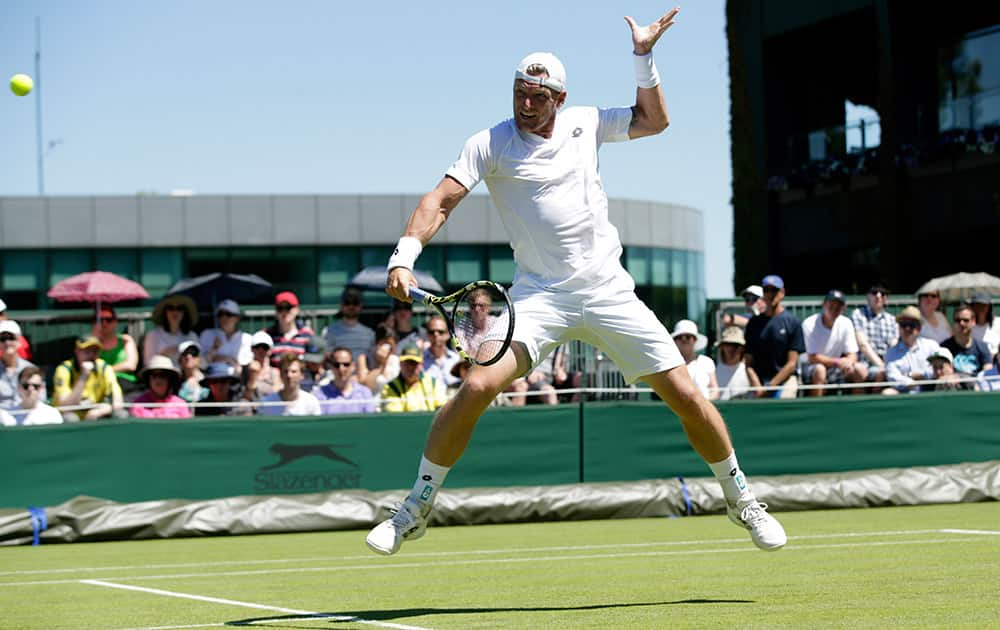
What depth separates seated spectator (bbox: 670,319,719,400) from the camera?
15391 mm

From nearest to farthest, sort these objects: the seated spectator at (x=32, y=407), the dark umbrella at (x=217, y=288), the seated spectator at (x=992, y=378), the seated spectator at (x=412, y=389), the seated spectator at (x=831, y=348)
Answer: the seated spectator at (x=32, y=407) → the seated spectator at (x=412, y=389) → the seated spectator at (x=992, y=378) → the seated spectator at (x=831, y=348) → the dark umbrella at (x=217, y=288)

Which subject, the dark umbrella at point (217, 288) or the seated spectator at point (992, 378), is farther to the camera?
the dark umbrella at point (217, 288)

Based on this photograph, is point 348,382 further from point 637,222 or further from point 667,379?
point 637,222

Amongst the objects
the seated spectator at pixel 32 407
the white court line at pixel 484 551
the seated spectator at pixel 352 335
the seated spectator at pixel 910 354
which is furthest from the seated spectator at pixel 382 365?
the white court line at pixel 484 551

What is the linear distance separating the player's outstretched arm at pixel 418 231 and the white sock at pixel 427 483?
0.88 m

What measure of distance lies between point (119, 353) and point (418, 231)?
9.90 meters

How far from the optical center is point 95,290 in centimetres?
1925

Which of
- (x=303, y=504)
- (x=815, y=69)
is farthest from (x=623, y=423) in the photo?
(x=815, y=69)

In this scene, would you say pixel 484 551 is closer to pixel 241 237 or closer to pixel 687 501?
pixel 687 501

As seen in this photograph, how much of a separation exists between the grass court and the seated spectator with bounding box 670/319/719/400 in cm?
299

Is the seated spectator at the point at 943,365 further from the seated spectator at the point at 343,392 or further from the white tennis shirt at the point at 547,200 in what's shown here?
the white tennis shirt at the point at 547,200

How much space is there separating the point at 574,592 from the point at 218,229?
126ft

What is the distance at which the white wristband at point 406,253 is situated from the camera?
6.85m

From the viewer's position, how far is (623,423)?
15.5 metres
